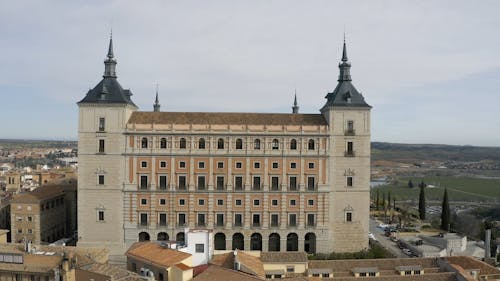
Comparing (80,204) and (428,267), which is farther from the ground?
(80,204)

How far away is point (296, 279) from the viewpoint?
3484cm

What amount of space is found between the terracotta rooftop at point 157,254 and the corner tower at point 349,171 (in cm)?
2318

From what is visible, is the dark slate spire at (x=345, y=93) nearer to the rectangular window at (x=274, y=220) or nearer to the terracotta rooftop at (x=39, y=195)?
the rectangular window at (x=274, y=220)

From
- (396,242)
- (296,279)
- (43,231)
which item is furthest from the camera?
(396,242)

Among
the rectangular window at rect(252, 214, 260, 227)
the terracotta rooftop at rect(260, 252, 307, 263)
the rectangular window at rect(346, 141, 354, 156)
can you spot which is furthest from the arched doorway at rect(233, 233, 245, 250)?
the rectangular window at rect(346, 141, 354, 156)

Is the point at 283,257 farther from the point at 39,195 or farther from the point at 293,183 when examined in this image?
the point at 39,195

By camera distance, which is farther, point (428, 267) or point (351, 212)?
point (351, 212)

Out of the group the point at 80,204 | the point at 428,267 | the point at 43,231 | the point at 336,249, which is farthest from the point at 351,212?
the point at 43,231

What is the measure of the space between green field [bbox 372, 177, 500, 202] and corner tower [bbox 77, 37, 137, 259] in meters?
77.5

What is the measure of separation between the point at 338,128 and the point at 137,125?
23323 millimetres

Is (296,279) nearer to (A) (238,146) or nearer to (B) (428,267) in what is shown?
(B) (428,267)

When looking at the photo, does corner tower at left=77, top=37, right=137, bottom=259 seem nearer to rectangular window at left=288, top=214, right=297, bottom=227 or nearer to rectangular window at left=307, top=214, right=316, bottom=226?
rectangular window at left=288, top=214, right=297, bottom=227

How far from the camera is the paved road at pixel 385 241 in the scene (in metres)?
57.8

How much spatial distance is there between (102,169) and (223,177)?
13958mm
